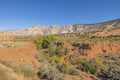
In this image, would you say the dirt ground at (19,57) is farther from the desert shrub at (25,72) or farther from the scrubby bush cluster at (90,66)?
the scrubby bush cluster at (90,66)

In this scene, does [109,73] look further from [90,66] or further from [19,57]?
[19,57]

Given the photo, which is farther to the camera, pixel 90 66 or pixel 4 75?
pixel 90 66

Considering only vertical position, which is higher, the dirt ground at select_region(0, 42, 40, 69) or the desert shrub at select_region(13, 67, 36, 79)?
the dirt ground at select_region(0, 42, 40, 69)

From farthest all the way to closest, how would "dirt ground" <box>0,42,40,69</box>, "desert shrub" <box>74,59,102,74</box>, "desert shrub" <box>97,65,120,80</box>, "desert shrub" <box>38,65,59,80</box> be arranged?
"desert shrub" <box>74,59,102,74</box>, "desert shrub" <box>97,65,120,80</box>, "dirt ground" <box>0,42,40,69</box>, "desert shrub" <box>38,65,59,80</box>

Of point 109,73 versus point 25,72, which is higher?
point 25,72

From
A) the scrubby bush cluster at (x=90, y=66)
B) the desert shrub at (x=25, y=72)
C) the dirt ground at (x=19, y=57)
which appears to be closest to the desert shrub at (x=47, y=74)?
the desert shrub at (x=25, y=72)

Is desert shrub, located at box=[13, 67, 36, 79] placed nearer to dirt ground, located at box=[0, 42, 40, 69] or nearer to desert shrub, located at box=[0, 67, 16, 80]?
desert shrub, located at box=[0, 67, 16, 80]

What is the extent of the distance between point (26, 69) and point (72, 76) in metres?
4.15

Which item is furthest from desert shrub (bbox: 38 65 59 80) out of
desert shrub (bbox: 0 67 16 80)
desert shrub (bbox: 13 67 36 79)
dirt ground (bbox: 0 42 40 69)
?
desert shrub (bbox: 0 67 16 80)

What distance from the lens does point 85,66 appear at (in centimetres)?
1891

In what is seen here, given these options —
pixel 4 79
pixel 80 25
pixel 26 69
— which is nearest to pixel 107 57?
pixel 26 69

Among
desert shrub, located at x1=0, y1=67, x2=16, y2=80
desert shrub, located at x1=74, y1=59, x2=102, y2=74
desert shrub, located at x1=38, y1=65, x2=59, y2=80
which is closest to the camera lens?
desert shrub, located at x1=0, y1=67, x2=16, y2=80

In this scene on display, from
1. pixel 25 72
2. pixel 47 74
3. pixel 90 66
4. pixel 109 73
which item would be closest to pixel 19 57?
pixel 25 72

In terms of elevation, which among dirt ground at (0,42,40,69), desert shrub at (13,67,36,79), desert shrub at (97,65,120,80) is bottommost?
desert shrub at (97,65,120,80)
